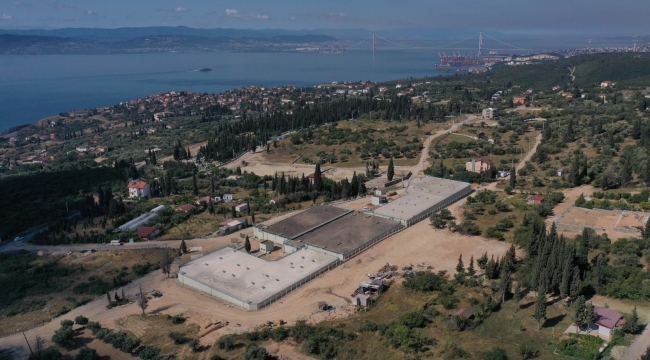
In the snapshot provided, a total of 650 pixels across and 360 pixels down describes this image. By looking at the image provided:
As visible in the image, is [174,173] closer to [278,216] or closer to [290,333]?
[278,216]

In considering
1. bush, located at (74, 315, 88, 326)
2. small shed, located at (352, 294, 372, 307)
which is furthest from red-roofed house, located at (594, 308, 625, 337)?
bush, located at (74, 315, 88, 326)

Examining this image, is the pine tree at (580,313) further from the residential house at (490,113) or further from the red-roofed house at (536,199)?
the residential house at (490,113)

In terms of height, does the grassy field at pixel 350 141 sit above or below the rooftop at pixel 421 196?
above

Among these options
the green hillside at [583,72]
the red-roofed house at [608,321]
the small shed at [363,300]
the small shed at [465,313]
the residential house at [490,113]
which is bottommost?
the small shed at [363,300]

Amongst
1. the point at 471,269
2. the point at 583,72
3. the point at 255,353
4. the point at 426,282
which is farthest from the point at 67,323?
the point at 583,72

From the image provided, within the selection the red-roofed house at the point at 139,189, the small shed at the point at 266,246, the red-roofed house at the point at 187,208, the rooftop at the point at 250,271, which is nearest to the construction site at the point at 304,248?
the rooftop at the point at 250,271

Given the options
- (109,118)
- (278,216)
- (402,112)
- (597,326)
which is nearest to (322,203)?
(278,216)

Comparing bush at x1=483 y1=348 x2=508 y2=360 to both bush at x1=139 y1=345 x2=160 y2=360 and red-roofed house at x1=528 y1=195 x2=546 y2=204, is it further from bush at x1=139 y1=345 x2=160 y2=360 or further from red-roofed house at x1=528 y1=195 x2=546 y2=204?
red-roofed house at x1=528 y1=195 x2=546 y2=204

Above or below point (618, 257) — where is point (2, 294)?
below
